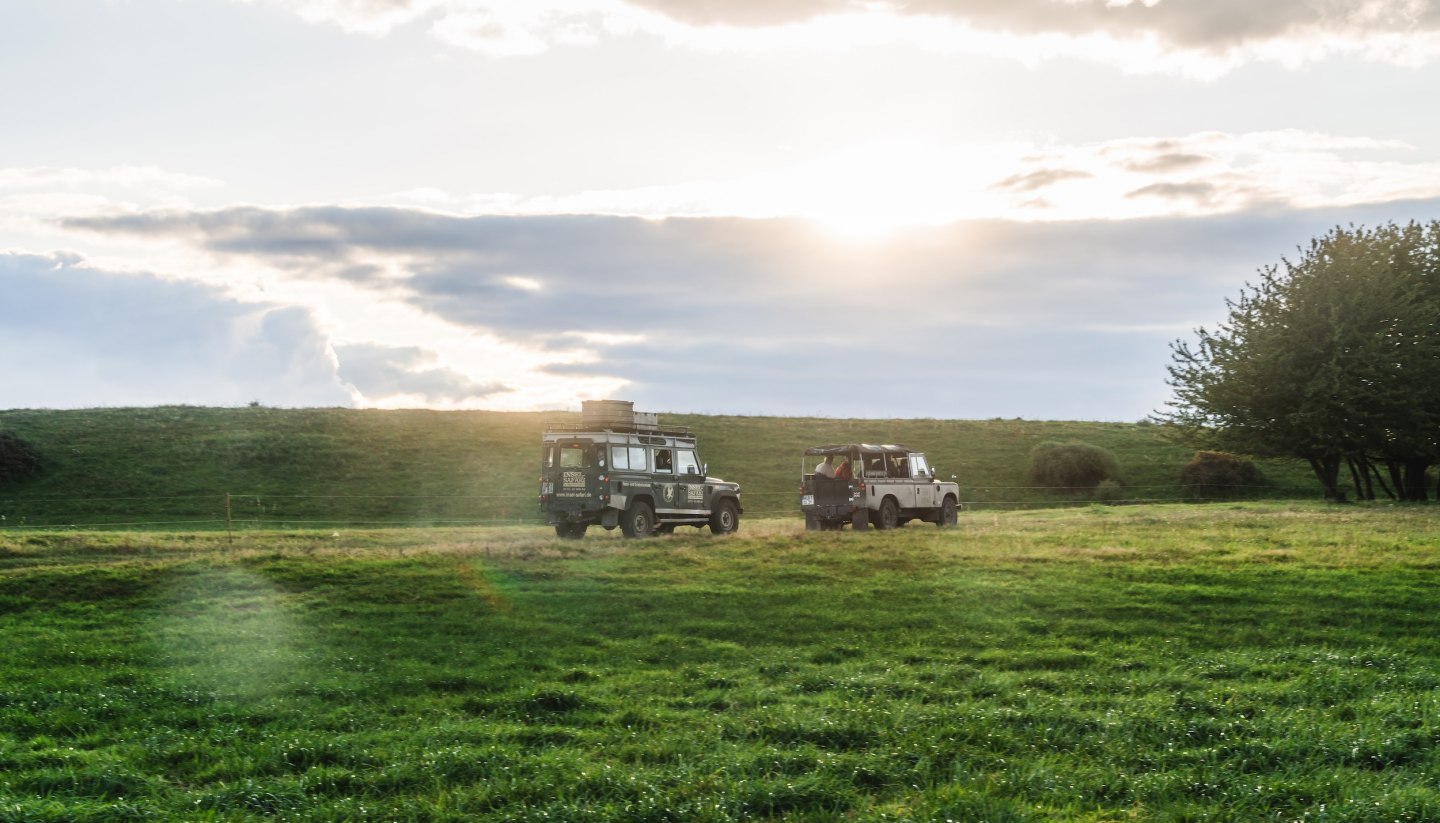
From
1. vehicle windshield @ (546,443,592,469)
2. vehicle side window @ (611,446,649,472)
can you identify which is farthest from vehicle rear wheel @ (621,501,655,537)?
vehicle windshield @ (546,443,592,469)

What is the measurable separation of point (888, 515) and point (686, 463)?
6697mm

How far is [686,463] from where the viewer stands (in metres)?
32.4

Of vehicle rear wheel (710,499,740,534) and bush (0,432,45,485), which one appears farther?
bush (0,432,45,485)

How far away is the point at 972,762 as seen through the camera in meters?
9.27

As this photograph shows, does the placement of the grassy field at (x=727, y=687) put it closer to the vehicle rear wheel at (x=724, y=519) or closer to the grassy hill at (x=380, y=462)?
the vehicle rear wheel at (x=724, y=519)

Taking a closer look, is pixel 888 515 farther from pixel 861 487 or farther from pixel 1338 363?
pixel 1338 363

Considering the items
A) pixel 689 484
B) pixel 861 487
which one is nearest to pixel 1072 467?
pixel 861 487

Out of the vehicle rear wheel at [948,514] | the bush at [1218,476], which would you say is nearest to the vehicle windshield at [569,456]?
the vehicle rear wheel at [948,514]

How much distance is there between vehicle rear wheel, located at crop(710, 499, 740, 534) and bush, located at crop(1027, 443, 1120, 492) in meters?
34.4

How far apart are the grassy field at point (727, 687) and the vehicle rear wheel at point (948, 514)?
11.3 m

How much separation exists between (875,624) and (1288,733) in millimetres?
7034

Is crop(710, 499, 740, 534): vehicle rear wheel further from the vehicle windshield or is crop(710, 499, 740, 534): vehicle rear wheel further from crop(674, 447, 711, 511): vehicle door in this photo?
the vehicle windshield

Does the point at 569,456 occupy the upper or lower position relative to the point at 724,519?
upper

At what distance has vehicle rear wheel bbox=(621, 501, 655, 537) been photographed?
99.8 feet
